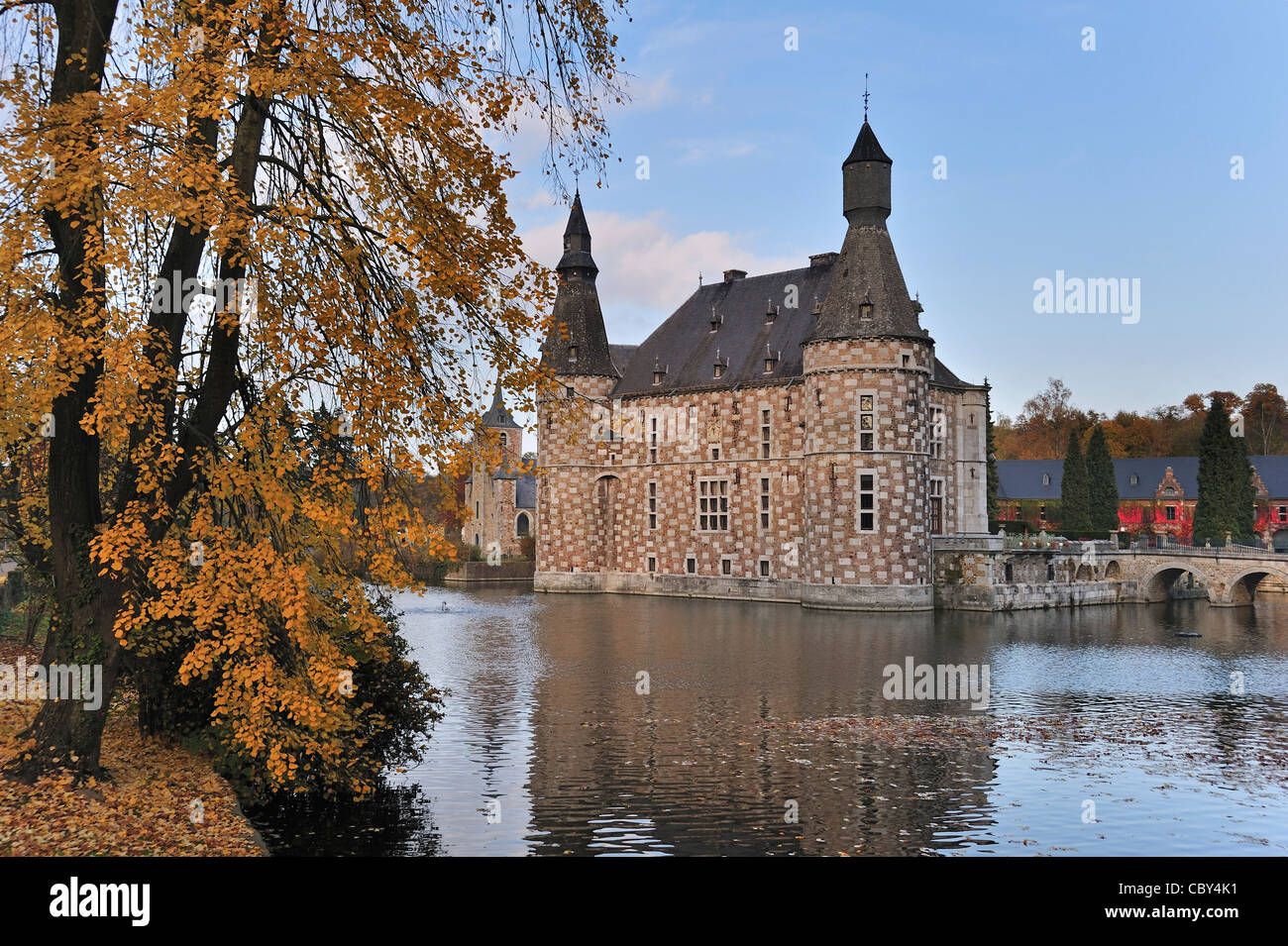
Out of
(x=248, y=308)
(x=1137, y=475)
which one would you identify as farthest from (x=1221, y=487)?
(x=248, y=308)

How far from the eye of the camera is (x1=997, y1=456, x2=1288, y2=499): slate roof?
77.0m

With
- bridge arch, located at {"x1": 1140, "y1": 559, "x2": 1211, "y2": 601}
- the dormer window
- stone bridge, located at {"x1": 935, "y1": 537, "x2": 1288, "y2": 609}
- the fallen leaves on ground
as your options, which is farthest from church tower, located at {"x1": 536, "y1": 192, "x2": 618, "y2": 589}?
the fallen leaves on ground

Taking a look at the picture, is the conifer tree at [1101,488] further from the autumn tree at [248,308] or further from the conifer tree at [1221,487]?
the autumn tree at [248,308]

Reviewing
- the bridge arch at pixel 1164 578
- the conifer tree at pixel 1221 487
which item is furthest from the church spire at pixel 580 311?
the conifer tree at pixel 1221 487

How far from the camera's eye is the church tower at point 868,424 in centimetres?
4344

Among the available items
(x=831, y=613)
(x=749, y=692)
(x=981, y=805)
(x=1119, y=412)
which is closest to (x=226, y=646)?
(x=981, y=805)

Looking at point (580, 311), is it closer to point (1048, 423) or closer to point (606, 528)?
point (606, 528)

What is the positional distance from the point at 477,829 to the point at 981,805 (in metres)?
6.82

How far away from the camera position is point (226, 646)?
9.51 meters

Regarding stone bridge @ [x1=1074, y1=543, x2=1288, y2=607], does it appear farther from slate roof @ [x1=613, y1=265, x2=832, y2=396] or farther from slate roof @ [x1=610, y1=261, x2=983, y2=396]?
slate roof @ [x1=613, y1=265, x2=832, y2=396]

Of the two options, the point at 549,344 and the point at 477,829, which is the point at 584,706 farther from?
the point at 549,344

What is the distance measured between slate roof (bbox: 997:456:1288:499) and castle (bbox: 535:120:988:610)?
3328cm

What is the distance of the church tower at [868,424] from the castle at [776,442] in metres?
0.06

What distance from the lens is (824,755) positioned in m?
17.0
